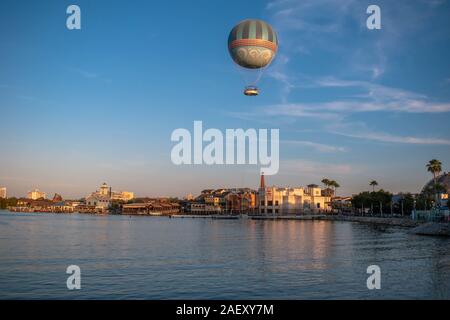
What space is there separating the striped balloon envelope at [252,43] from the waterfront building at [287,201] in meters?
114

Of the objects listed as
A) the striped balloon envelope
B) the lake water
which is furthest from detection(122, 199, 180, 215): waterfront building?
the striped balloon envelope

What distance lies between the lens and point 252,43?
29.0 m

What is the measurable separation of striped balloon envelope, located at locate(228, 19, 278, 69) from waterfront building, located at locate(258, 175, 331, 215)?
373 ft

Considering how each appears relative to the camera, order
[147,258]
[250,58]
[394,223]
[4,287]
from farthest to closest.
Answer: [394,223], [147,258], [250,58], [4,287]

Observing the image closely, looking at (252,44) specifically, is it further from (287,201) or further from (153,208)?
(153,208)

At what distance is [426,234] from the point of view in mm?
58188

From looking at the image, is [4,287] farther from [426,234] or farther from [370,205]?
[370,205]

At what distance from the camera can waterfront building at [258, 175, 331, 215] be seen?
141 meters

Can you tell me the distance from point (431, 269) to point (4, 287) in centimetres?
2430

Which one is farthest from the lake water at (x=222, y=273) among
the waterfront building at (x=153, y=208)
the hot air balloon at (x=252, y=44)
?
the waterfront building at (x=153, y=208)

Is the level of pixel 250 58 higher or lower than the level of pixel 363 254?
higher

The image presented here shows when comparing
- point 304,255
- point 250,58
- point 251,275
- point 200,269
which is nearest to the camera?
point 251,275

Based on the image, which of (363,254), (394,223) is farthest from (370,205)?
(363,254)

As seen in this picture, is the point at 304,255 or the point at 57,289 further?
the point at 304,255
